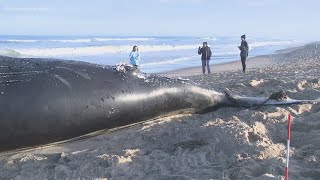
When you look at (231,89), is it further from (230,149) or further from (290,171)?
(290,171)

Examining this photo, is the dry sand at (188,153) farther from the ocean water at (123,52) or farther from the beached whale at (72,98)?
the ocean water at (123,52)

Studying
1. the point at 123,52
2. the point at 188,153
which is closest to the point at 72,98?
the point at 188,153

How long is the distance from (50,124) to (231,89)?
5.74 m

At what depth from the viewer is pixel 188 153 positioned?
229 inches

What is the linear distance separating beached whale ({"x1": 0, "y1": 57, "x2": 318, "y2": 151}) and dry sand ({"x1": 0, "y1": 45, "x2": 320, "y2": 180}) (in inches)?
9.8

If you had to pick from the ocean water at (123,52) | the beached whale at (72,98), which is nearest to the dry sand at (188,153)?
the beached whale at (72,98)

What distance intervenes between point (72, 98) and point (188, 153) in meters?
1.92

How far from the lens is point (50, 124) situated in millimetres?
6172

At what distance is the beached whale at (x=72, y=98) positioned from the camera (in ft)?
19.5

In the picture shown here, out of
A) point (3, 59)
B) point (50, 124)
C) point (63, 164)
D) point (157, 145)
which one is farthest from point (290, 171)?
point (3, 59)

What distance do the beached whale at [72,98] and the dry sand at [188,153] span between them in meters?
0.25

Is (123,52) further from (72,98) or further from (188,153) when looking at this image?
(188,153)

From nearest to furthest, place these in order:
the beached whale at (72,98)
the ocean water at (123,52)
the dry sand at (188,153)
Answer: the dry sand at (188,153), the beached whale at (72,98), the ocean water at (123,52)

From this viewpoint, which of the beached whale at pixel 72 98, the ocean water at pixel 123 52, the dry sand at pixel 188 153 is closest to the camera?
the dry sand at pixel 188 153
